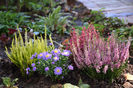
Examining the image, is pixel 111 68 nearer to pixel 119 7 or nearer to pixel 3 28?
pixel 3 28

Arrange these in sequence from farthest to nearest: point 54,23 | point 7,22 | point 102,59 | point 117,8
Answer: point 117,8 → point 54,23 → point 7,22 → point 102,59

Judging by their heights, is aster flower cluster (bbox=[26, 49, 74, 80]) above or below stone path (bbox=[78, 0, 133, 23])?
below

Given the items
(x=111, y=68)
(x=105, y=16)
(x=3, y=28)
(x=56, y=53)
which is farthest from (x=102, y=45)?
(x=105, y=16)

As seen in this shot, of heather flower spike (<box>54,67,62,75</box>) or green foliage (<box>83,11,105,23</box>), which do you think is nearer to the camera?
heather flower spike (<box>54,67,62,75</box>)

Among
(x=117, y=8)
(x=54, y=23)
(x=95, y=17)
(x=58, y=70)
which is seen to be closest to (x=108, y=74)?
(x=58, y=70)

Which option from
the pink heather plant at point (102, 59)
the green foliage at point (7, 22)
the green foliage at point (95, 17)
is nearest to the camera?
the pink heather plant at point (102, 59)

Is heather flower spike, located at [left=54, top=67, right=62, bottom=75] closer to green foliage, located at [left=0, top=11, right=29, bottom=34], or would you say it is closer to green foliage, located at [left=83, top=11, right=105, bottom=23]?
green foliage, located at [left=0, top=11, right=29, bottom=34]

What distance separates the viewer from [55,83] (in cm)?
250

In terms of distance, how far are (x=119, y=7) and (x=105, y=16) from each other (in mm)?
1386

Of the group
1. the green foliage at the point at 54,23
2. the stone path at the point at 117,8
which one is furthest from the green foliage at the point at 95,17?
the green foliage at the point at 54,23

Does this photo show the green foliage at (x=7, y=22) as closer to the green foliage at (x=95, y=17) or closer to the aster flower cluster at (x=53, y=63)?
the green foliage at (x=95, y=17)

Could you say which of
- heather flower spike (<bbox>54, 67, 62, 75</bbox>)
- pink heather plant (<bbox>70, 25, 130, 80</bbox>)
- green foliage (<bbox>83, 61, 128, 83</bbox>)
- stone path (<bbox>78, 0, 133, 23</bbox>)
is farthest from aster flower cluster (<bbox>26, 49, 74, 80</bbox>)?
stone path (<bbox>78, 0, 133, 23</bbox>)

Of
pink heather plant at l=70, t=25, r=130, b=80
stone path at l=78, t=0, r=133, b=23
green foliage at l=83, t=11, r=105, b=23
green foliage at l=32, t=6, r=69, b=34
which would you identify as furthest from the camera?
stone path at l=78, t=0, r=133, b=23

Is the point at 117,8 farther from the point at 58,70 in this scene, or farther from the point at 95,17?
the point at 58,70
